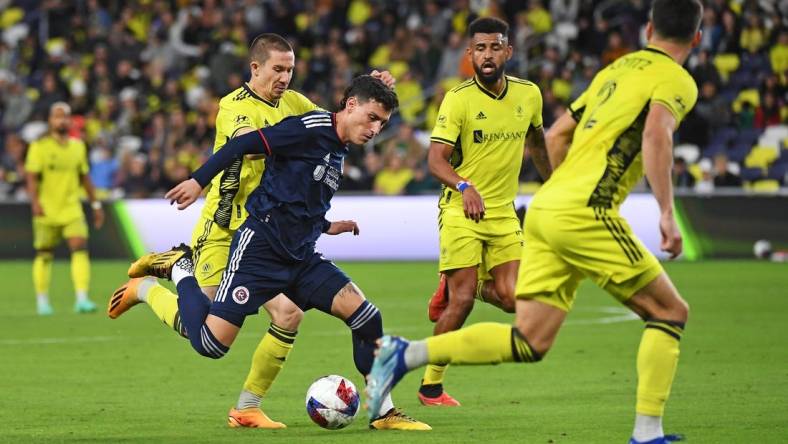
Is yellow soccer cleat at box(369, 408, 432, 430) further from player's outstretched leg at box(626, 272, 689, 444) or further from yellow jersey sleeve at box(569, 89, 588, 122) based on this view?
yellow jersey sleeve at box(569, 89, 588, 122)

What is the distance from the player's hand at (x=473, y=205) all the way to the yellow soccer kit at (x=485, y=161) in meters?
0.78

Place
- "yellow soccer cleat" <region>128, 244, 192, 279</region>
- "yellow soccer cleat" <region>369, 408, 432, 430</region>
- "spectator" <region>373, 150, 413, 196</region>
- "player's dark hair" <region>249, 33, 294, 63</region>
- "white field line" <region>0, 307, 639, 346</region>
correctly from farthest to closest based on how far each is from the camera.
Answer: "spectator" <region>373, 150, 413, 196</region> → "white field line" <region>0, 307, 639, 346</region> → "yellow soccer cleat" <region>128, 244, 192, 279</region> → "player's dark hair" <region>249, 33, 294, 63</region> → "yellow soccer cleat" <region>369, 408, 432, 430</region>

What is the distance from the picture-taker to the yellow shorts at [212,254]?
900 cm

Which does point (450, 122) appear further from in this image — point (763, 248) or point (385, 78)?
point (763, 248)

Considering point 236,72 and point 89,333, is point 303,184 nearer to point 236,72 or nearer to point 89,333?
point 89,333

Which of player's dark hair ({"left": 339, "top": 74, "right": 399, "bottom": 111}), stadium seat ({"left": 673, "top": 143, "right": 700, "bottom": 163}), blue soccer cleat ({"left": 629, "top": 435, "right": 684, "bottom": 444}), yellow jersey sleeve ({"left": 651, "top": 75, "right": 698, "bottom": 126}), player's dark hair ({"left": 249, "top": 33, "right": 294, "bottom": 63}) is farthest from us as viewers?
stadium seat ({"left": 673, "top": 143, "right": 700, "bottom": 163})

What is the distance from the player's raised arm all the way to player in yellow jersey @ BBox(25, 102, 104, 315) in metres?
11.1

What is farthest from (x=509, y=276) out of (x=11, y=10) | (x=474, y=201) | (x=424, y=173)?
(x=11, y=10)

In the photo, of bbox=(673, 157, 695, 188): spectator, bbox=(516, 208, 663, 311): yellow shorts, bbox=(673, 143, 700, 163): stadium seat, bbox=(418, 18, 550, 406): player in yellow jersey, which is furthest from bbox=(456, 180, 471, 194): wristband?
bbox=(673, 143, 700, 163): stadium seat

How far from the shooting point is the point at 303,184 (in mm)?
8109

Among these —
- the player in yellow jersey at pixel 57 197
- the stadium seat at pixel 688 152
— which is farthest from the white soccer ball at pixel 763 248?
the player in yellow jersey at pixel 57 197

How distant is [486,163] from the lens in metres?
9.96

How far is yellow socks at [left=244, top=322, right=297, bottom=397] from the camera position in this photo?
8.64m

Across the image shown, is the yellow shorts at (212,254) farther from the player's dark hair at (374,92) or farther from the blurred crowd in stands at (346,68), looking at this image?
the blurred crowd in stands at (346,68)
